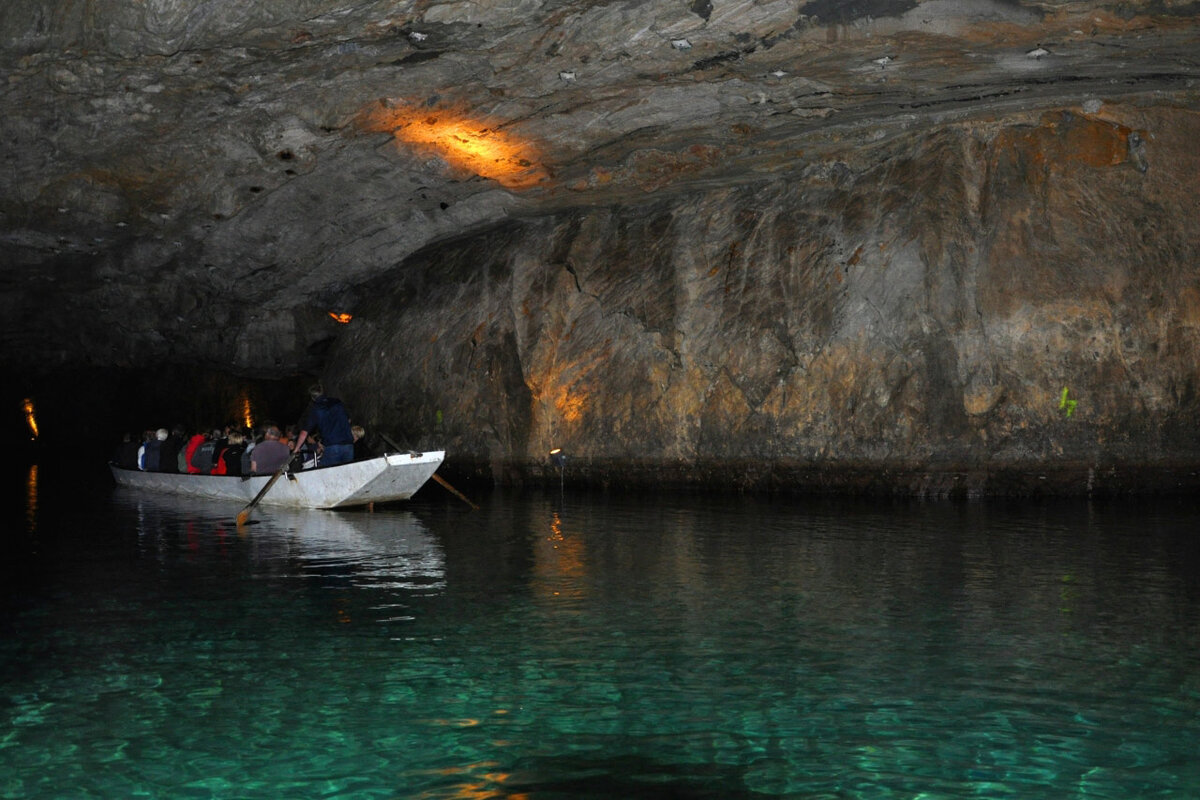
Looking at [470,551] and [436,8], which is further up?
[436,8]

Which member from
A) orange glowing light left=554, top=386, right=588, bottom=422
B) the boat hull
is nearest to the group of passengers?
the boat hull

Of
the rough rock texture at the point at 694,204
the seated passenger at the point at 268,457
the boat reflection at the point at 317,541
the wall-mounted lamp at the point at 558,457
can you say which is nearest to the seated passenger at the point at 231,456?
the boat reflection at the point at 317,541

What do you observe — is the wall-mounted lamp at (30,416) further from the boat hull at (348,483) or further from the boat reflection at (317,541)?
the boat hull at (348,483)

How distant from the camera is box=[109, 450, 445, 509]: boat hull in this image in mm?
15469

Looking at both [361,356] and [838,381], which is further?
[361,356]

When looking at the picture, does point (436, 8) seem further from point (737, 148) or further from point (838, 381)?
point (838, 381)

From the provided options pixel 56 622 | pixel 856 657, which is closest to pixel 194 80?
pixel 56 622

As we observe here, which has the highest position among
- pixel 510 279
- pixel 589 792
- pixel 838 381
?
pixel 510 279

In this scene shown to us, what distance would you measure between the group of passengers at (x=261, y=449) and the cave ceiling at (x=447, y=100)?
3.68 m

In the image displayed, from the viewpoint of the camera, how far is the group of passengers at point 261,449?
53.1 ft

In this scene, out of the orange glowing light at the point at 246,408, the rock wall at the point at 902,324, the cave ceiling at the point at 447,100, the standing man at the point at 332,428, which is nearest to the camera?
the cave ceiling at the point at 447,100

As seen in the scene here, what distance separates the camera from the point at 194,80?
42.5 ft

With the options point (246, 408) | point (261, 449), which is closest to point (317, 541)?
point (261, 449)

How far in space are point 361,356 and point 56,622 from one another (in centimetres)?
1743
